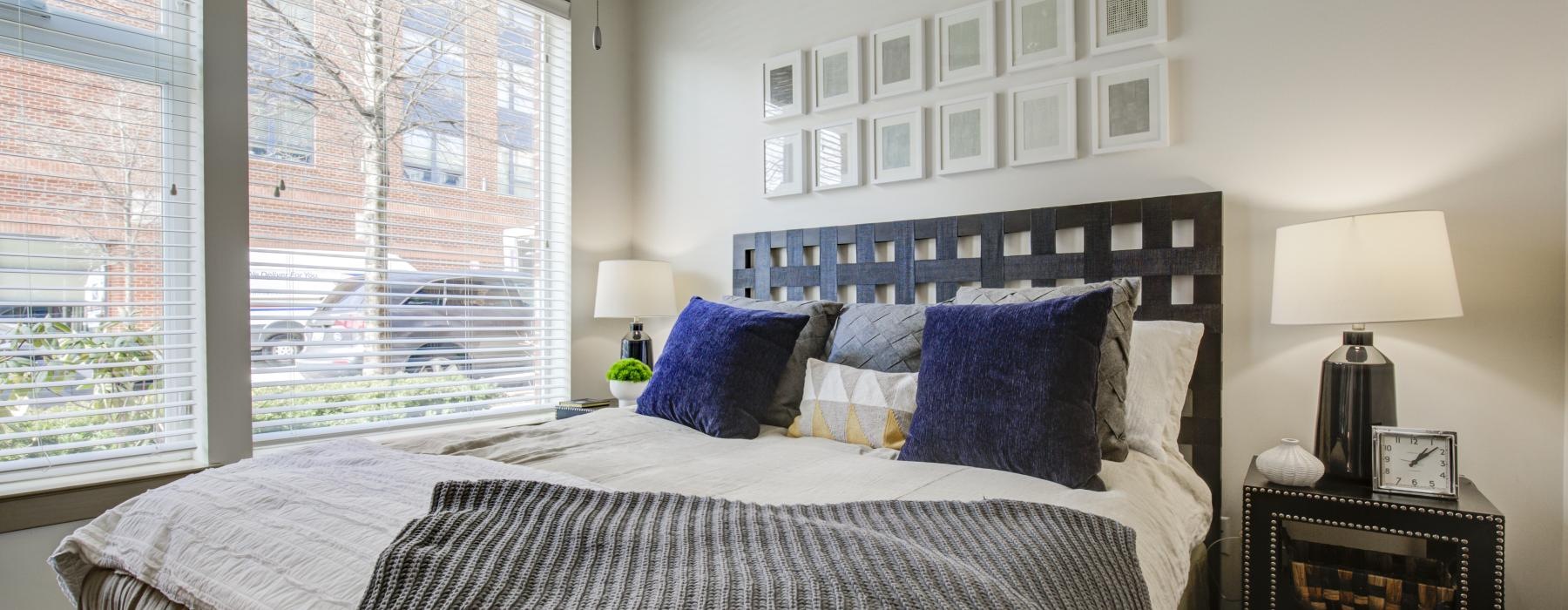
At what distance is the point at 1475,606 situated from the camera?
4.70ft

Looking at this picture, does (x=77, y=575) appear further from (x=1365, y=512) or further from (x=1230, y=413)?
(x=1230, y=413)

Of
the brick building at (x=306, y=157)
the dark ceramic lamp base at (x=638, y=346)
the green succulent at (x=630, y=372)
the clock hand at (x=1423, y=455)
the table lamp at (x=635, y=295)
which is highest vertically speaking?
the brick building at (x=306, y=157)

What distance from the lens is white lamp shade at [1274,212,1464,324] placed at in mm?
1606

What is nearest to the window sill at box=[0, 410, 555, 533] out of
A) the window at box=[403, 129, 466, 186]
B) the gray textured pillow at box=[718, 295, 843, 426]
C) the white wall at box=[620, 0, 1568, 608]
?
the gray textured pillow at box=[718, 295, 843, 426]

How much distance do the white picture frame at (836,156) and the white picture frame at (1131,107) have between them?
0.86 meters

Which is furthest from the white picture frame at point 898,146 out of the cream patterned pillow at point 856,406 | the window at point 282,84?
the window at point 282,84

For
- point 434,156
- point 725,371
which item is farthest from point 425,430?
point 725,371

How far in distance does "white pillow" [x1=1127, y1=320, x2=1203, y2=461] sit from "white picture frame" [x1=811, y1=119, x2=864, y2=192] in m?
1.21

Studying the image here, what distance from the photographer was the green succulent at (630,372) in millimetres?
2973

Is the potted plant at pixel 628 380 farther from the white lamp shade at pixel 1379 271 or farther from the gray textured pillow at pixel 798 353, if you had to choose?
the white lamp shade at pixel 1379 271

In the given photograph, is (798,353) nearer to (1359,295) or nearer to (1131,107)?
(1131,107)

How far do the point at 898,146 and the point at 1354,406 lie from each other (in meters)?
1.56

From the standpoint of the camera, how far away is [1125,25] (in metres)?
2.21

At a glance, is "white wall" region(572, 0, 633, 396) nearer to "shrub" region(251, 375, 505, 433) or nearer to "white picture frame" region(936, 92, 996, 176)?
"shrub" region(251, 375, 505, 433)
